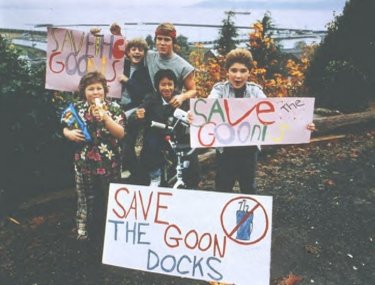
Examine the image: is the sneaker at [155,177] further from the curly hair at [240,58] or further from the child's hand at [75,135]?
the curly hair at [240,58]

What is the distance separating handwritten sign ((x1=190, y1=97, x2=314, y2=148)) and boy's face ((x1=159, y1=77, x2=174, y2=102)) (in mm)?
564

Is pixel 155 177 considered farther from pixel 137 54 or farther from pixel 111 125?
pixel 137 54

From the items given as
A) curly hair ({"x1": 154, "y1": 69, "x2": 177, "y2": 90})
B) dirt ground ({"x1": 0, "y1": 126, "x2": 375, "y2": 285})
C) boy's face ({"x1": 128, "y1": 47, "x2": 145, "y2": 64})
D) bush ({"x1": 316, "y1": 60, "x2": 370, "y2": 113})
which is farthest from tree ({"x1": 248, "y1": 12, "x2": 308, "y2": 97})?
curly hair ({"x1": 154, "y1": 69, "x2": 177, "y2": 90})

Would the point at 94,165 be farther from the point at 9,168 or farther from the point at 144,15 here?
the point at 144,15

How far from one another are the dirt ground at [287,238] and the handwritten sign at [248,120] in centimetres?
114

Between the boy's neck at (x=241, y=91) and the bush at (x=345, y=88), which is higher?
the bush at (x=345, y=88)

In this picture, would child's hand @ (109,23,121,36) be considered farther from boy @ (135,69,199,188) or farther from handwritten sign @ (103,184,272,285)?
handwritten sign @ (103,184,272,285)

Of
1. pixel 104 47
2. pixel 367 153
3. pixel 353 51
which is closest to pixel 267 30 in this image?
pixel 353 51

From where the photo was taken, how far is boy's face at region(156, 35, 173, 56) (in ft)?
11.2

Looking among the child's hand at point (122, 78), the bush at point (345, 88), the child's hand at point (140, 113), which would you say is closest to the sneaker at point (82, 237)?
the child's hand at point (140, 113)

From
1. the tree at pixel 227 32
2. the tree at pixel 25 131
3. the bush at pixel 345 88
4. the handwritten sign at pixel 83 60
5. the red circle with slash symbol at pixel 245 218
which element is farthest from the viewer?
the tree at pixel 227 32

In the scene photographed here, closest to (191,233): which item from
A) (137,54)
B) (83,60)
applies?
(137,54)

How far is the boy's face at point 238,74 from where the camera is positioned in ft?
10.5

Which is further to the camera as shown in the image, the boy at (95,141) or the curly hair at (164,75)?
the curly hair at (164,75)
